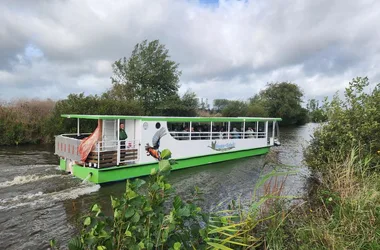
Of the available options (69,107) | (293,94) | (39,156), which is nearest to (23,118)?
(69,107)

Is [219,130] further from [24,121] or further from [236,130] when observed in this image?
[24,121]

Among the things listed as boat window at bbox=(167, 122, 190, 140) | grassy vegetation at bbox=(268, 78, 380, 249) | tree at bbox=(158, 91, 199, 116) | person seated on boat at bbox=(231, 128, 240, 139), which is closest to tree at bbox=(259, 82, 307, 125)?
tree at bbox=(158, 91, 199, 116)

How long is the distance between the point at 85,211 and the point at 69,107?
14613 millimetres

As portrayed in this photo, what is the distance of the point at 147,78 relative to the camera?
1227 inches

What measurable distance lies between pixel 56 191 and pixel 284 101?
46616 mm

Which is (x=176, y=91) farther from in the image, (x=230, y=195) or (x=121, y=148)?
(x=230, y=195)

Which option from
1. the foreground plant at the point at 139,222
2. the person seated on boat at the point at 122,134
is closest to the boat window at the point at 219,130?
the person seated on boat at the point at 122,134

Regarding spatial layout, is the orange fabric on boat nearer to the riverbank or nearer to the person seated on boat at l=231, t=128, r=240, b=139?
the riverbank

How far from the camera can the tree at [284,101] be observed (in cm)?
4916

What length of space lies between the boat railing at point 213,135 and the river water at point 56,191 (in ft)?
5.57

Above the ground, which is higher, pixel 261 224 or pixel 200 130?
pixel 200 130

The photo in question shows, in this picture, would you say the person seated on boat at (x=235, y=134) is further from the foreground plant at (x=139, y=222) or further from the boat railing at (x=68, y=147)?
the foreground plant at (x=139, y=222)

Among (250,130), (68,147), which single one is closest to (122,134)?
(68,147)

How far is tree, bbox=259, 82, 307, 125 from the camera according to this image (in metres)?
49.2
